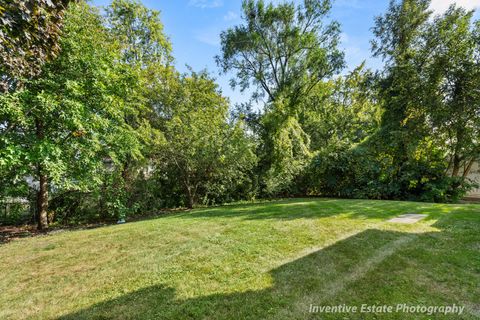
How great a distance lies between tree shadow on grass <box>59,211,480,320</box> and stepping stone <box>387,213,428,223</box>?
1492mm

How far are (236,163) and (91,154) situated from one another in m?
5.46

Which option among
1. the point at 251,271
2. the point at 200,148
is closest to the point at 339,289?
the point at 251,271

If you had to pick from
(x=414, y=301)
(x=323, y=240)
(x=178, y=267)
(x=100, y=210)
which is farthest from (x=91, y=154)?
(x=414, y=301)

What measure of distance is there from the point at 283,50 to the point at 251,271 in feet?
53.6

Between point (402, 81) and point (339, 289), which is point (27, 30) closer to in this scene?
point (339, 289)

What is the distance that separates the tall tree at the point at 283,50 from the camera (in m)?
15.3

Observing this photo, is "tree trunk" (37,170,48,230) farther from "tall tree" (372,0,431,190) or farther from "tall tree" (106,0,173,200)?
"tall tree" (372,0,431,190)

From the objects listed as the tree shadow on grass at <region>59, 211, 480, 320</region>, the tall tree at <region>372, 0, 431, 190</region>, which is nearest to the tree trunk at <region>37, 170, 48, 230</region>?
the tree shadow on grass at <region>59, 211, 480, 320</region>

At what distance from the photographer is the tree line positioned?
6.09m

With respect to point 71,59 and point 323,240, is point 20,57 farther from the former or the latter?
point 323,240

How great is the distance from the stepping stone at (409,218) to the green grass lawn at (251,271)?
0.26 metres

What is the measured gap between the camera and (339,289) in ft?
9.19

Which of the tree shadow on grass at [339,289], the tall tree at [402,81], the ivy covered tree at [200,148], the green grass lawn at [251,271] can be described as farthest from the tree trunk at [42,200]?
the tall tree at [402,81]

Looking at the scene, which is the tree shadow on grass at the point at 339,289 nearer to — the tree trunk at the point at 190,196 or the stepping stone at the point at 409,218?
the stepping stone at the point at 409,218
